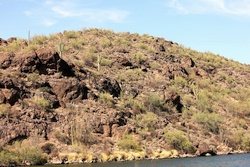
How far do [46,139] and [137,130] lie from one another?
14164 mm

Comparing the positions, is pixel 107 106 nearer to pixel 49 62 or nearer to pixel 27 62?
pixel 49 62

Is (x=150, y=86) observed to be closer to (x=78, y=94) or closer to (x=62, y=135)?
(x=78, y=94)

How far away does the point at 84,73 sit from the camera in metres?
66.4

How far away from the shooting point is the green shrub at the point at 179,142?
5450 cm

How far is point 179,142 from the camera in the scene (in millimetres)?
55188

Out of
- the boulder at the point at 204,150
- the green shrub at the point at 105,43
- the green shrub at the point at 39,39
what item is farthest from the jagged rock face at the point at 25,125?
the green shrub at the point at 105,43

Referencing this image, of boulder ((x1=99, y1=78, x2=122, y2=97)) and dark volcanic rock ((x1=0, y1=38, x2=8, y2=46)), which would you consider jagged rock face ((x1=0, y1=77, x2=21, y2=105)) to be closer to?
boulder ((x1=99, y1=78, x2=122, y2=97))

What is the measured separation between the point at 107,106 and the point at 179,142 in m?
12.6

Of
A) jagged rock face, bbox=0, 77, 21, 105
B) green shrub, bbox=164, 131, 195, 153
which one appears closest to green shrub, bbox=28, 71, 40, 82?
jagged rock face, bbox=0, 77, 21, 105

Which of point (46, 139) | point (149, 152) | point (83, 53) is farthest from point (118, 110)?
point (83, 53)

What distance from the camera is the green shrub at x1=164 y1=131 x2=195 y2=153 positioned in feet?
179

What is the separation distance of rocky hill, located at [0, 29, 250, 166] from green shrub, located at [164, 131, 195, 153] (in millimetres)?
148

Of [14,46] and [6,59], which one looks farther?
[14,46]

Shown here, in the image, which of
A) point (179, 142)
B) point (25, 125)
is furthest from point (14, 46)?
point (179, 142)
